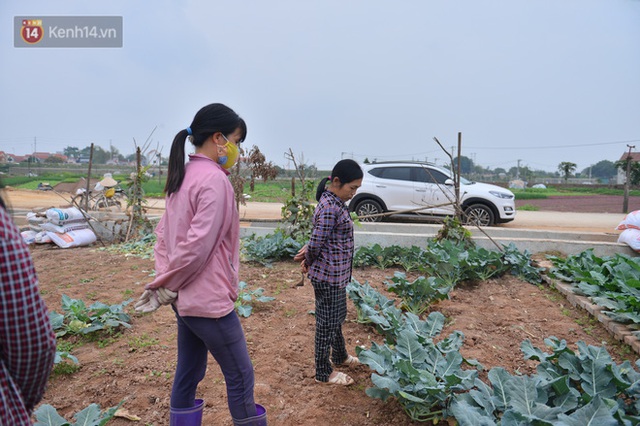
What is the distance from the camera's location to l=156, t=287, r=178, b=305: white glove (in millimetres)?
1862

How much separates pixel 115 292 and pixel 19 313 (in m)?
4.73

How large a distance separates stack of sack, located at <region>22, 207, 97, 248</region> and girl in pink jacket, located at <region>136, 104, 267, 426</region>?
296 inches

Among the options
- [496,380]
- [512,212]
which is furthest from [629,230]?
[496,380]

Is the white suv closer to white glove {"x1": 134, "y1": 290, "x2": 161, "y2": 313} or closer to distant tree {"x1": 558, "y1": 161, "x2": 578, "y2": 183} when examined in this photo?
white glove {"x1": 134, "y1": 290, "x2": 161, "y2": 313}

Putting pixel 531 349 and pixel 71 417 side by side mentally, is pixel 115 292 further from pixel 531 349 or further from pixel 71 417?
pixel 531 349

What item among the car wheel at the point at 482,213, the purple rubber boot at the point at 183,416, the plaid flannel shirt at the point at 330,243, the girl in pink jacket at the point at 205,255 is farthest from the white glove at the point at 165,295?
the car wheel at the point at 482,213

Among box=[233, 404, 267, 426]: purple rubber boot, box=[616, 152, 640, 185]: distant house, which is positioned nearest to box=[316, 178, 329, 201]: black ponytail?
box=[233, 404, 267, 426]: purple rubber boot

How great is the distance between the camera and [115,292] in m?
5.31

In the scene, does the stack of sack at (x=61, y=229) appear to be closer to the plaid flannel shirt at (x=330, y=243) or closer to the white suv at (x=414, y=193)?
the white suv at (x=414, y=193)

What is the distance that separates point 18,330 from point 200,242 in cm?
78

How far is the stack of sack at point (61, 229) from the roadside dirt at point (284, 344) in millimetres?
2388

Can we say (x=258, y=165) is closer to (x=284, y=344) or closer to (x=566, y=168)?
(x=284, y=344)

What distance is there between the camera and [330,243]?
9.21 feet

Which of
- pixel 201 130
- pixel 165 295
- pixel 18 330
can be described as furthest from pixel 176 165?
pixel 18 330
